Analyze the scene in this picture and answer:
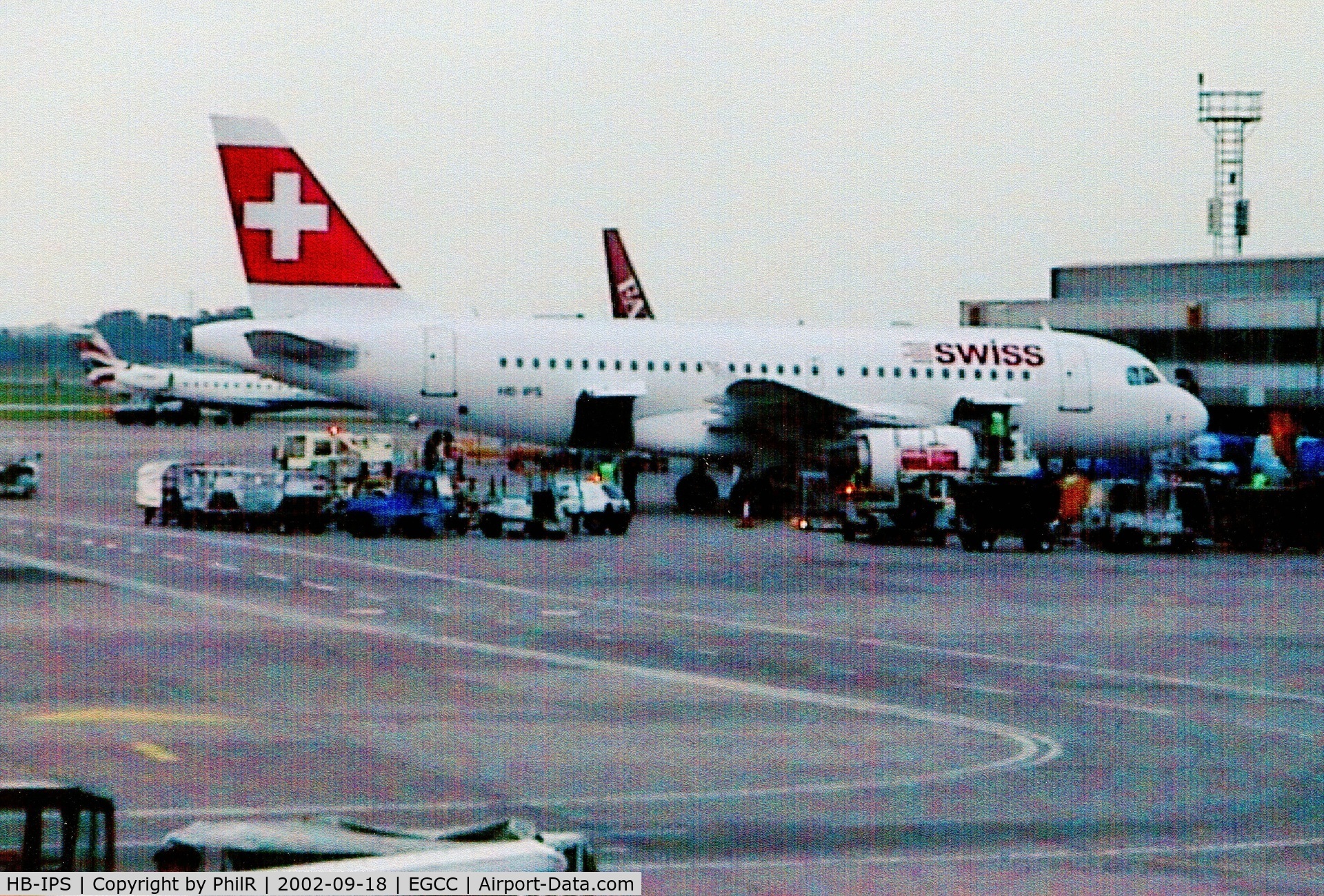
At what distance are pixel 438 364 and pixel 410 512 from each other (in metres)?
7.50

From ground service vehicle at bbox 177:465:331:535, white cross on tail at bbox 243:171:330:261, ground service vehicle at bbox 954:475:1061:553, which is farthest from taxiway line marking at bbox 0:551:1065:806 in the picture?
white cross on tail at bbox 243:171:330:261

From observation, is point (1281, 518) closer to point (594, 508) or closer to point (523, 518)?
point (594, 508)

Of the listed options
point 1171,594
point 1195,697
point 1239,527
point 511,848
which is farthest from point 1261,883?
point 1239,527

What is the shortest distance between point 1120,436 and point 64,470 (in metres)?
37.5

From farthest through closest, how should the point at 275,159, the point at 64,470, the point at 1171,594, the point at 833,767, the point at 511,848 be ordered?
the point at 64,470, the point at 275,159, the point at 1171,594, the point at 833,767, the point at 511,848

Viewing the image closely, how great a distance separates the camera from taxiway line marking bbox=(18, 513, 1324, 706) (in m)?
29.7

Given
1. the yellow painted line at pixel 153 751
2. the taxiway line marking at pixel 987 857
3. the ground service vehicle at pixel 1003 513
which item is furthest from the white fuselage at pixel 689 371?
the taxiway line marking at pixel 987 857

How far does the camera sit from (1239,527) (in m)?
54.4

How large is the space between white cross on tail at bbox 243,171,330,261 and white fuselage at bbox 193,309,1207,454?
1.92 m

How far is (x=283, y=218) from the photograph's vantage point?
63188 mm

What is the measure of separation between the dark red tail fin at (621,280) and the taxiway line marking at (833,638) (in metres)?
57.5

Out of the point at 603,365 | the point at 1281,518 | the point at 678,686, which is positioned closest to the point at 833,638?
the point at 678,686

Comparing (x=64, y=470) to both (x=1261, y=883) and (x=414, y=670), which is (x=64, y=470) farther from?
(x=1261, y=883)

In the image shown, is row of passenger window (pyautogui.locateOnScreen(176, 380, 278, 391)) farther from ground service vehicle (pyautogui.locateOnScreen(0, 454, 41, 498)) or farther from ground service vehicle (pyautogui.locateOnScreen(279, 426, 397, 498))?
ground service vehicle (pyautogui.locateOnScreen(0, 454, 41, 498))
